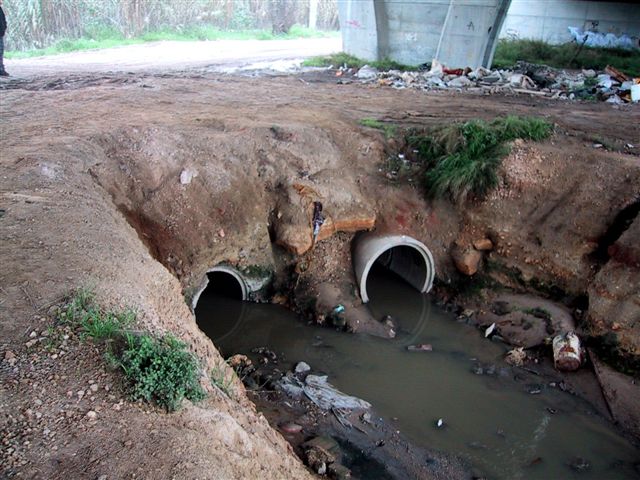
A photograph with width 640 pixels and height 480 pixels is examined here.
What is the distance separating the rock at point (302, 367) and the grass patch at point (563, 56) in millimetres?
11909

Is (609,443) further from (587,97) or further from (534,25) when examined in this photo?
(534,25)

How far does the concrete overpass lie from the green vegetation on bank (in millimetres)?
7373

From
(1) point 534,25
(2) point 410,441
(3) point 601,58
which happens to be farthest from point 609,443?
(1) point 534,25

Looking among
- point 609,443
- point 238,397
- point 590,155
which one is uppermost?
point 590,155

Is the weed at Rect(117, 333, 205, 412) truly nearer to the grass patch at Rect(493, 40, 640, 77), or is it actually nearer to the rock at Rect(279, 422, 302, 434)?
the rock at Rect(279, 422, 302, 434)

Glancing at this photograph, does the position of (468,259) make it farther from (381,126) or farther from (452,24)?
(452,24)

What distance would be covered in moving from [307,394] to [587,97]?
32.7 ft

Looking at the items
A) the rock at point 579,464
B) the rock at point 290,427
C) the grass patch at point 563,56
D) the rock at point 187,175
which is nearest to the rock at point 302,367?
the rock at point 290,427

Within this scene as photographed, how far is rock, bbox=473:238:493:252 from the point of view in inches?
364

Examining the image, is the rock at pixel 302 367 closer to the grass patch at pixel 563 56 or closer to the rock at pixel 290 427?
the rock at pixel 290 427

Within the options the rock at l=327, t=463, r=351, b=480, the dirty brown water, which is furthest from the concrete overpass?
the rock at l=327, t=463, r=351, b=480

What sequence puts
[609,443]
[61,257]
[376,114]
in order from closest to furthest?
[61,257]
[609,443]
[376,114]

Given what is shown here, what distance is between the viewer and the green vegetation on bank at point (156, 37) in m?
18.0

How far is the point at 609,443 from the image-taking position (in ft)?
22.1
